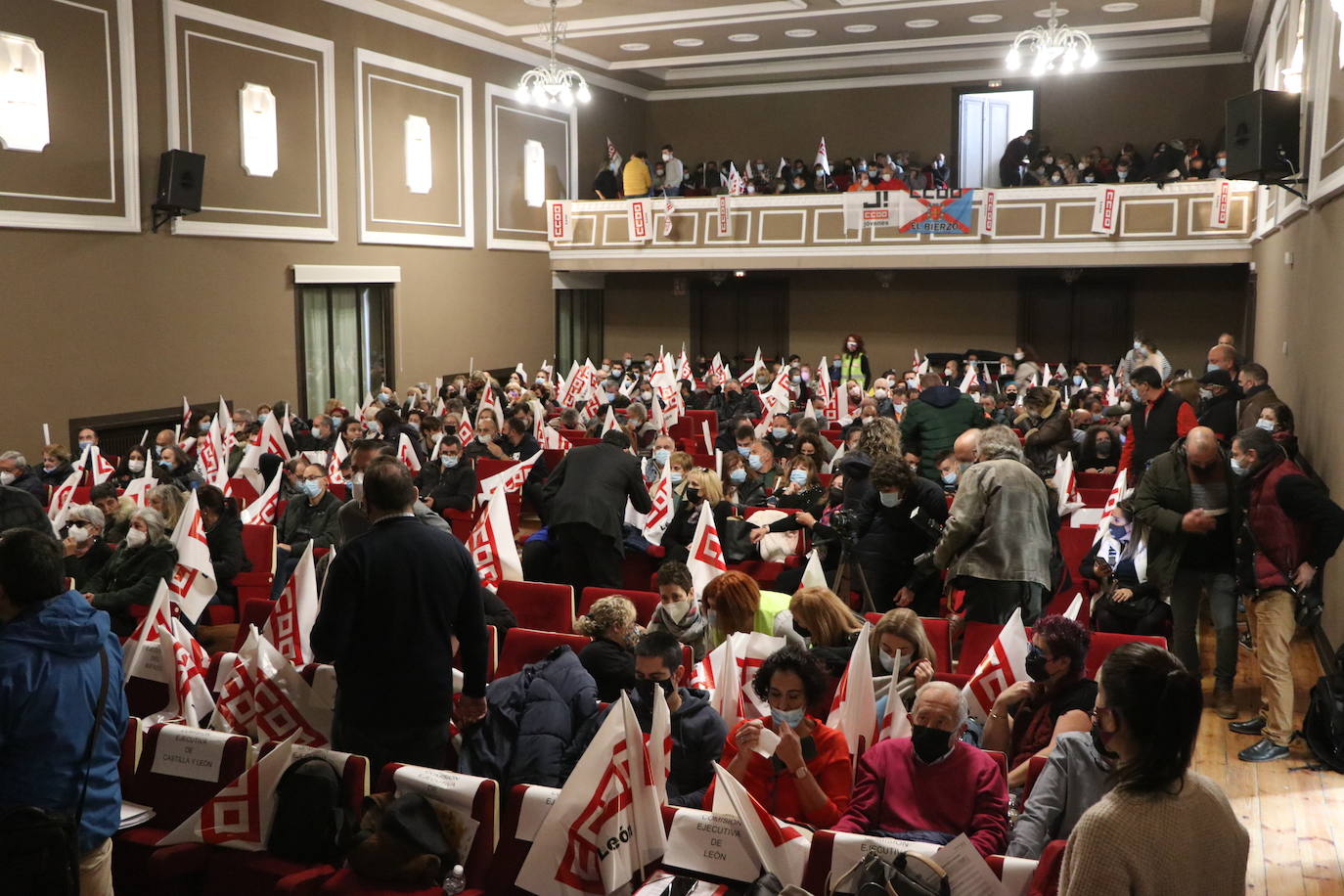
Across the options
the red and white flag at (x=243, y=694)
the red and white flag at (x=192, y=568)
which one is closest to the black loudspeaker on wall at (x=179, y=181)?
the red and white flag at (x=192, y=568)

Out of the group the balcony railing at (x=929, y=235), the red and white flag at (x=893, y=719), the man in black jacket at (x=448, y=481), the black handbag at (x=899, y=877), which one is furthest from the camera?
the balcony railing at (x=929, y=235)

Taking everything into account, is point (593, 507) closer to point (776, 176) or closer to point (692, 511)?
point (692, 511)

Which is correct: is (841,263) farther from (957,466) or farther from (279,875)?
(279,875)

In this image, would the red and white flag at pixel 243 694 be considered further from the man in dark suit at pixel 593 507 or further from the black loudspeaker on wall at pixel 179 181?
the black loudspeaker on wall at pixel 179 181

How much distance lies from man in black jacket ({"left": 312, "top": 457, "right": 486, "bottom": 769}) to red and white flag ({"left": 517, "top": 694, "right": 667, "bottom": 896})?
0.55 metres

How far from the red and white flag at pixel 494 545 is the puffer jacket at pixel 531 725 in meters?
2.37

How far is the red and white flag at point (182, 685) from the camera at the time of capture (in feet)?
16.8

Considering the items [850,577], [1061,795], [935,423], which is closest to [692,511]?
[850,577]

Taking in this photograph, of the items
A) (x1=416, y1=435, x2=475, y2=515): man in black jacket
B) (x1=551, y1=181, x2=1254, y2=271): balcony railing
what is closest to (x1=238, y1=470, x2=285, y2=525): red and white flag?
(x1=416, y1=435, x2=475, y2=515): man in black jacket

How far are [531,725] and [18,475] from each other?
7.41 m

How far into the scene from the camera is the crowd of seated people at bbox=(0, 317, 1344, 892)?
11.3ft

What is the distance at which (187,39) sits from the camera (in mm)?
14461

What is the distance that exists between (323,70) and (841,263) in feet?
28.2

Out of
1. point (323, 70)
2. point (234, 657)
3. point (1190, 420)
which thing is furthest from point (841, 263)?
point (234, 657)
